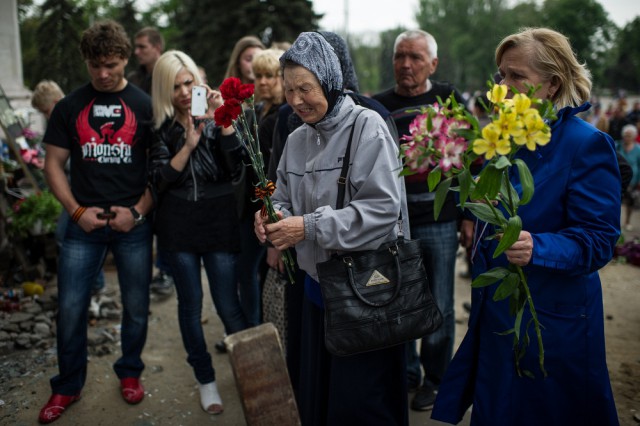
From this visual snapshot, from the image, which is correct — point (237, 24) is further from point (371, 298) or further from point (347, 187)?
point (371, 298)

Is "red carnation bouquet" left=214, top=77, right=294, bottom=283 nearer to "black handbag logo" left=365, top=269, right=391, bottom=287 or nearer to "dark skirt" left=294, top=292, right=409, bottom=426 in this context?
"black handbag logo" left=365, top=269, right=391, bottom=287

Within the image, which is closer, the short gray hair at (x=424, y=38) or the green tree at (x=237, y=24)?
the short gray hair at (x=424, y=38)

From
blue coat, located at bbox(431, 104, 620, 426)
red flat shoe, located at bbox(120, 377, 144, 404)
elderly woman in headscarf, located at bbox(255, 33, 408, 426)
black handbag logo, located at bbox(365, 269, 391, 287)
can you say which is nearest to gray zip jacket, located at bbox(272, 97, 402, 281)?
elderly woman in headscarf, located at bbox(255, 33, 408, 426)

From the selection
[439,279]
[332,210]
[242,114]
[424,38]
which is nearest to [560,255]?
[332,210]

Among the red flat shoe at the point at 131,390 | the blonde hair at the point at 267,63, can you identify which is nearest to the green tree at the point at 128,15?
the blonde hair at the point at 267,63

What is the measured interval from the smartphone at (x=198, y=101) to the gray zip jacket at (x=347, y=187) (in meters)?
0.82

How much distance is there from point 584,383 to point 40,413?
10.2ft

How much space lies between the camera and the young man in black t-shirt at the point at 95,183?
3279 millimetres

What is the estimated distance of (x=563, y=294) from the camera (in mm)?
2029

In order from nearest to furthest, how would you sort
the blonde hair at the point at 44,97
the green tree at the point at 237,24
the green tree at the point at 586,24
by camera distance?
the blonde hair at the point at 44,97 < the green tree at the point at 237,24 < the green tree at the point at 586,24

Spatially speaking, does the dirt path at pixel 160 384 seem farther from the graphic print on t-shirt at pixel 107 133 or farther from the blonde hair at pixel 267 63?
the blonde hair at pixel 267 63

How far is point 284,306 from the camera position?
11.2 ft

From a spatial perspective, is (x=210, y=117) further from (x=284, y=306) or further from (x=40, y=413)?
(x=40, y=413)

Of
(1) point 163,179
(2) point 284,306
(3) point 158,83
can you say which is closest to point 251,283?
(2) point 284,306
